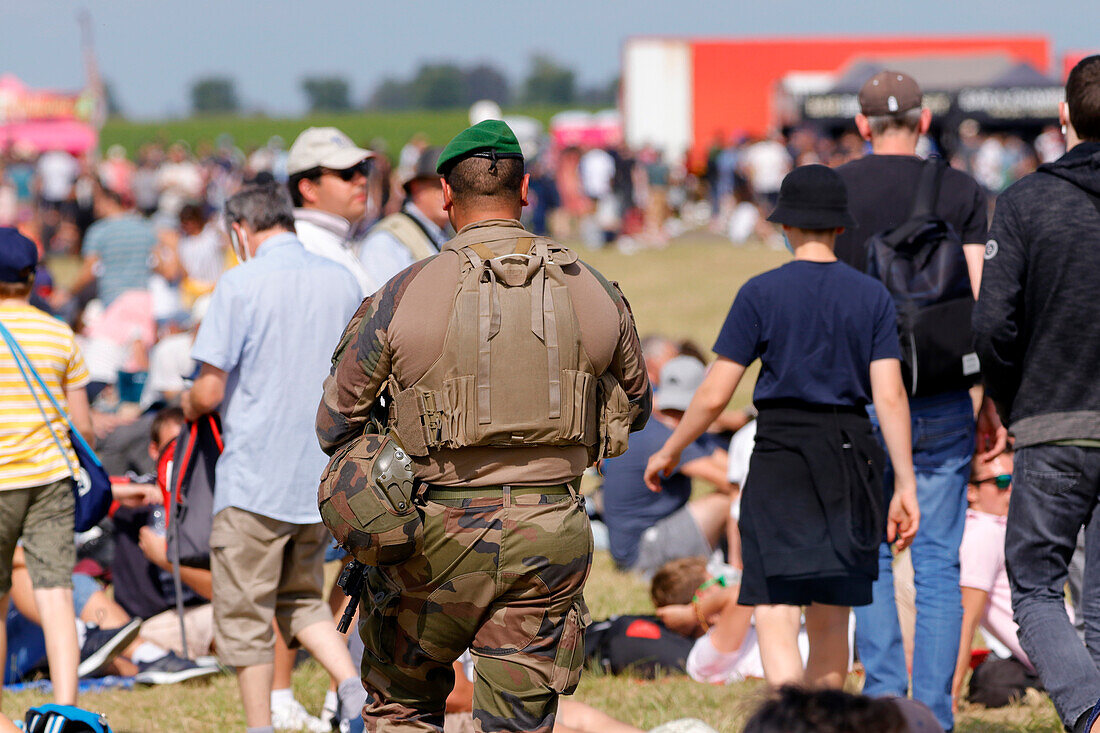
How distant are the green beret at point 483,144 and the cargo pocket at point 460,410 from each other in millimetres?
567

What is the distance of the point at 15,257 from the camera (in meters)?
4.47

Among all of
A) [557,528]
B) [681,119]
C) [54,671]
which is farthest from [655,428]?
[681,119]

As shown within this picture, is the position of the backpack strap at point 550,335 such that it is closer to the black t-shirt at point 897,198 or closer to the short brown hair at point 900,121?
the black t-shirt at point 897,198

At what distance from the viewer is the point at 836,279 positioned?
4.02 meters

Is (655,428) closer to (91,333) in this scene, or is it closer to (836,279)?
(836,279)

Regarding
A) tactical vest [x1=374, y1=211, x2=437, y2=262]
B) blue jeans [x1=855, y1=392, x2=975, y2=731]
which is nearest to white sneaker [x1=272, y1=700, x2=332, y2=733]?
tactical vest [x1=374, y1=211, x2=437, y2=262]

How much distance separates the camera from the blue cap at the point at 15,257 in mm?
4457

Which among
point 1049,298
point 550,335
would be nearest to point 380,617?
point 550,335

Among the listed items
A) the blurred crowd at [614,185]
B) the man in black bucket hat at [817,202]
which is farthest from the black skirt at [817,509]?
the blurred crowd at [614,185]

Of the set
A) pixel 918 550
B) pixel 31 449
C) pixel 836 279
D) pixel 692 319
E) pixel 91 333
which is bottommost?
pixel 692 319

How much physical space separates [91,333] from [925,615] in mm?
8536

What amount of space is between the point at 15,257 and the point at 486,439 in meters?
2.40

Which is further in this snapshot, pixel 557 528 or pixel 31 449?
pixel 31 449

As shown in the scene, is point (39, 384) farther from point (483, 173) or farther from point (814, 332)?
point (814, 332)
